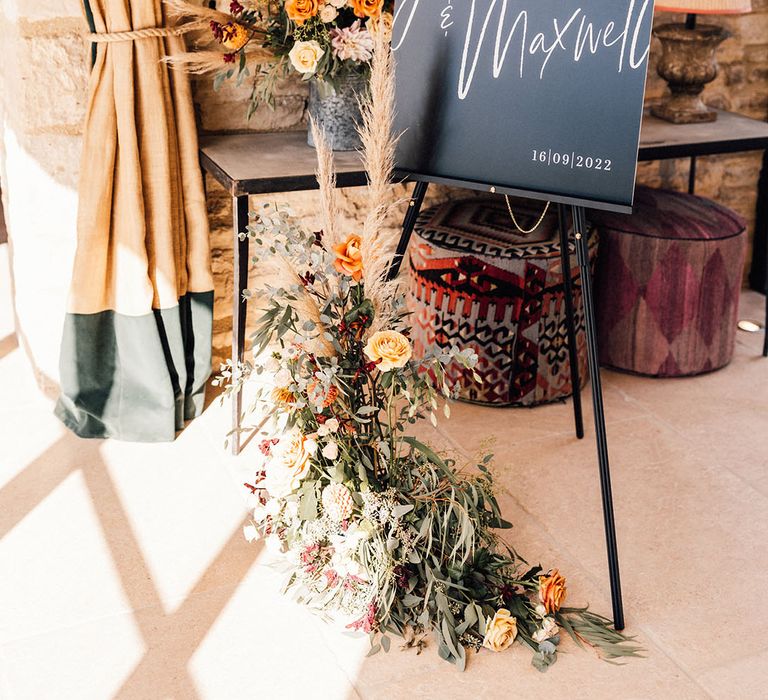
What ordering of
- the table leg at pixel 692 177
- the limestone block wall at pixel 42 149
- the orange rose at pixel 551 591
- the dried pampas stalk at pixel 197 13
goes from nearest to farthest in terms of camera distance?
the orange rose at pixel 551 591 → the dried pampas stalk at pixel 197 13 → the limestone block wall at pixel 42 149 → the table leg at pixel 692 177

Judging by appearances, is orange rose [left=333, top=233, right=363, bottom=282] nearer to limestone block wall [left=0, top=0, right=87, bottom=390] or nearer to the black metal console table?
the black metal console table

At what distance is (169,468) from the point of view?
2.73 m

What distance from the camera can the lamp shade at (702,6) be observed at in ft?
8.39

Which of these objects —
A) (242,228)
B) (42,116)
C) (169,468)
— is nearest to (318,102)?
(242,228)

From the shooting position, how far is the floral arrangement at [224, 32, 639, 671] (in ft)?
6.51

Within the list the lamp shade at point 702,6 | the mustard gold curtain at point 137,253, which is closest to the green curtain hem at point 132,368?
the mustard gold curtain at point 137,253

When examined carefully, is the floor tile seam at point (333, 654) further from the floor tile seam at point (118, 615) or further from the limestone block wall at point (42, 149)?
the limestone block wall at point (42, 149)

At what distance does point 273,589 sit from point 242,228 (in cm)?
95

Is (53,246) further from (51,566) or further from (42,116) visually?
(51,566)

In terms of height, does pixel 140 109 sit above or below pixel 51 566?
above

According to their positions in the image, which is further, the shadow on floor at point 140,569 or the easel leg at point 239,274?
the easel leg at point 239,274

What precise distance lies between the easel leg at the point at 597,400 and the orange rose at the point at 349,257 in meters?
0.47

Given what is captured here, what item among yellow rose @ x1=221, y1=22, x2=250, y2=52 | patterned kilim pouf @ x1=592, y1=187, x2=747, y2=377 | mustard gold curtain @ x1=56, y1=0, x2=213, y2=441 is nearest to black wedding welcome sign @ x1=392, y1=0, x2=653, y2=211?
yellow rose @ x1=221, y1=22, x2=250, y2=52

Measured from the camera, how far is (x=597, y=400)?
2.05 meters
